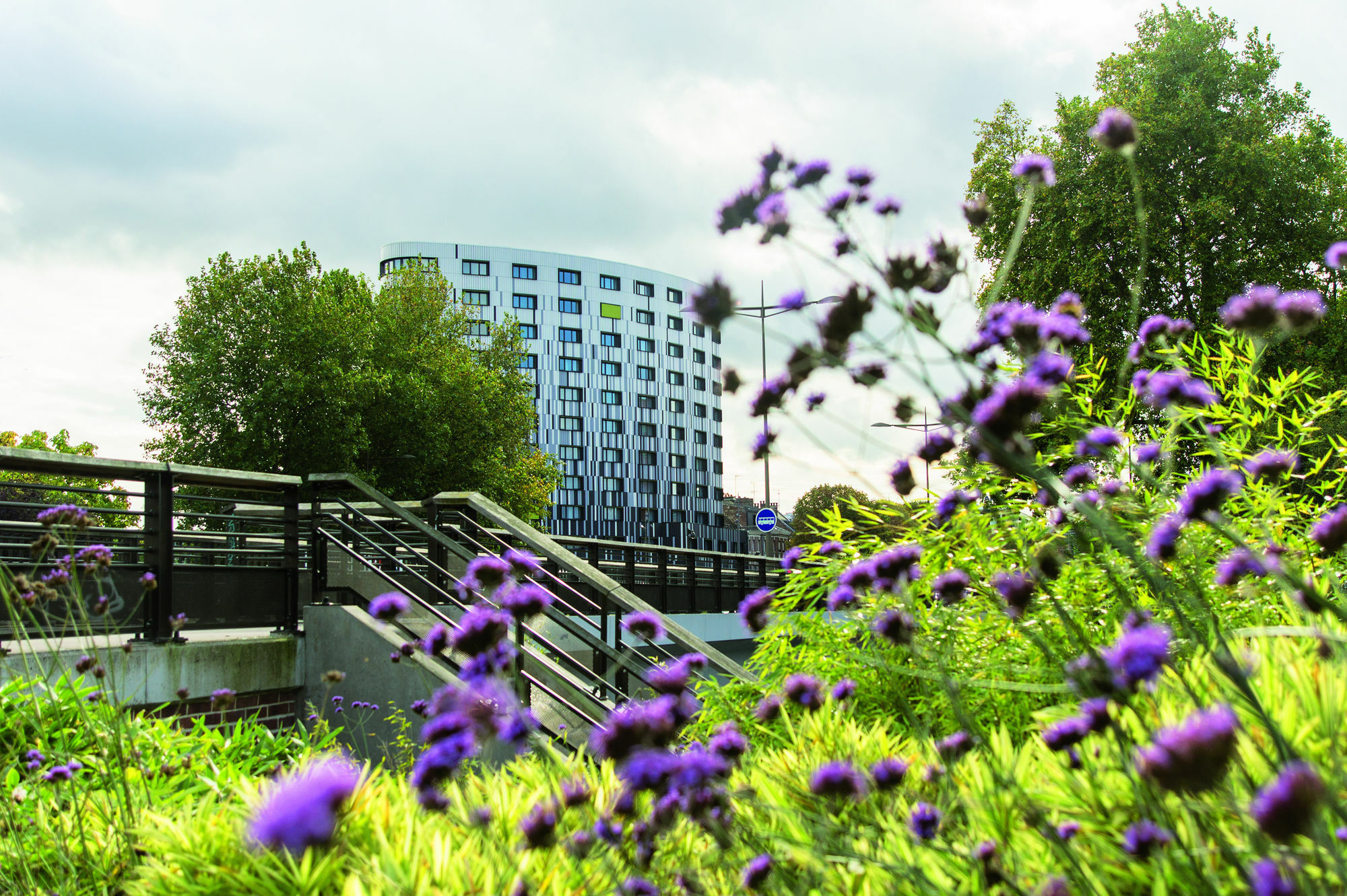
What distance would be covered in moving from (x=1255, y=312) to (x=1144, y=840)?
1.06 meters

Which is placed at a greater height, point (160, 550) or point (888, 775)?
point (160, 550)

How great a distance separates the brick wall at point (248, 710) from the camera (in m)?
5.93

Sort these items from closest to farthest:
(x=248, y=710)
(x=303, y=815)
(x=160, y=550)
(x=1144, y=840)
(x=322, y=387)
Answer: (x=303, y=815)
(x=1144, y=840)
(x=160, y=550)
(x=248, y=710)
(x=322, y=387)

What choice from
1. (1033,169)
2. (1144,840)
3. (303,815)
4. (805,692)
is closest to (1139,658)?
(1144,840)

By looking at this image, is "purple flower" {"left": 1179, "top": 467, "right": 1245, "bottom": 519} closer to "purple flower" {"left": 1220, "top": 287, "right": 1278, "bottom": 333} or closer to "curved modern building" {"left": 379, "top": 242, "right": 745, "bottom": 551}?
"purple flower" {"left": 1220, "top": 287, "right": 1278, "bottom": 333}

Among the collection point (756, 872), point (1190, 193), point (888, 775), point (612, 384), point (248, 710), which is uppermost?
point (612, 384)

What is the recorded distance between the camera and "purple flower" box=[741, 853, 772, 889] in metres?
1.90

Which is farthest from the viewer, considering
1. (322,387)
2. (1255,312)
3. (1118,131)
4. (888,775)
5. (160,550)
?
(322,387)

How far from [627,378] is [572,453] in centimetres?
839

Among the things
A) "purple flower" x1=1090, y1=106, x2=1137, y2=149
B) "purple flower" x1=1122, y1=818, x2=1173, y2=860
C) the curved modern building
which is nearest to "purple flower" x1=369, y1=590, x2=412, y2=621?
"purple flower" x1=1122, y1=818, x2=1173, y2=860

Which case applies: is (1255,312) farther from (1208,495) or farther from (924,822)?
(924,822)

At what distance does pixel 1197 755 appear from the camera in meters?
1.12

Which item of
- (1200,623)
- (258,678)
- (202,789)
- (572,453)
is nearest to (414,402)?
(258,678)

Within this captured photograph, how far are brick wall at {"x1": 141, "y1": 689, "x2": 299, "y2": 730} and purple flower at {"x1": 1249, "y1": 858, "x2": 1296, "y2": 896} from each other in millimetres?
5795
